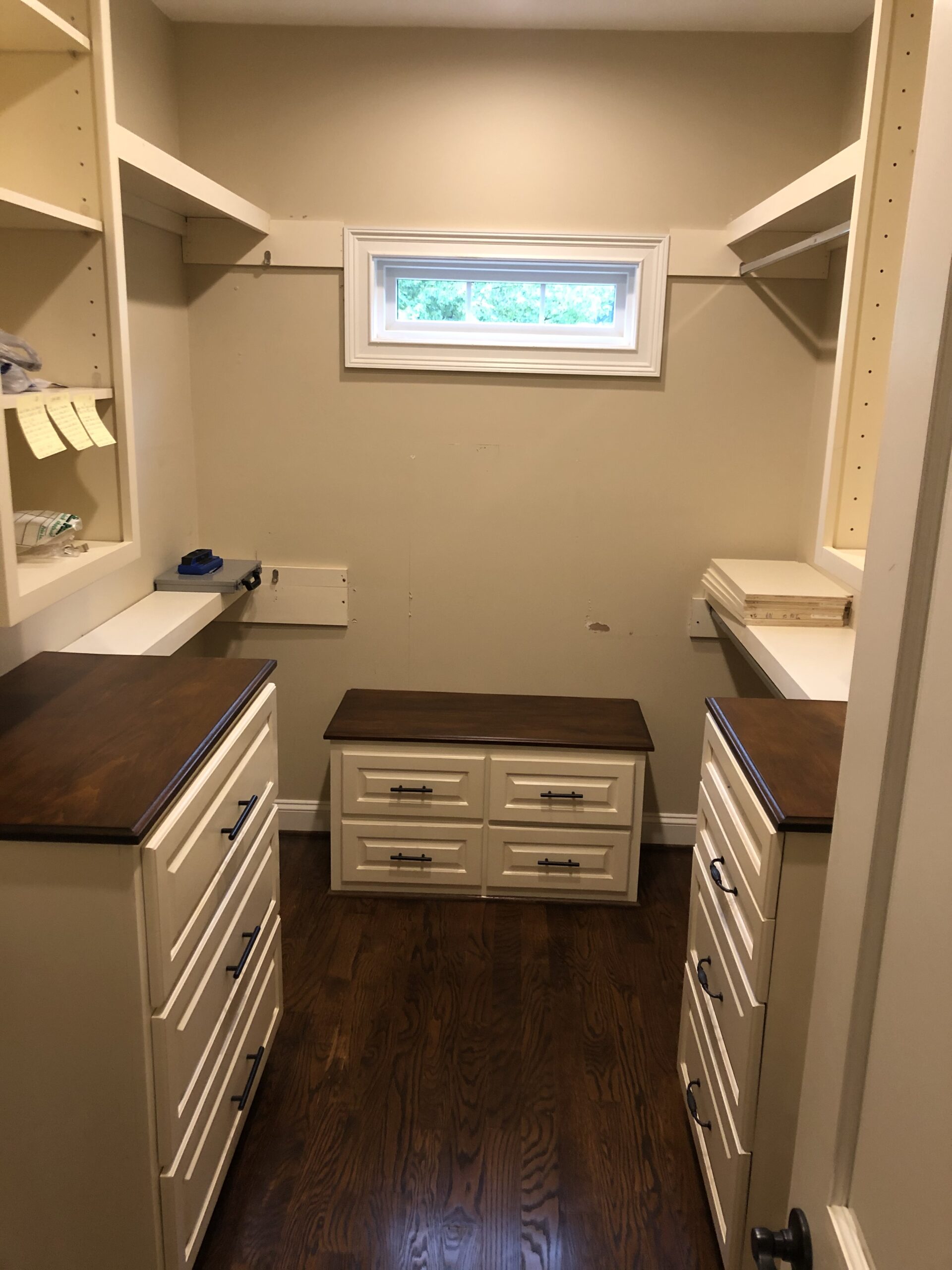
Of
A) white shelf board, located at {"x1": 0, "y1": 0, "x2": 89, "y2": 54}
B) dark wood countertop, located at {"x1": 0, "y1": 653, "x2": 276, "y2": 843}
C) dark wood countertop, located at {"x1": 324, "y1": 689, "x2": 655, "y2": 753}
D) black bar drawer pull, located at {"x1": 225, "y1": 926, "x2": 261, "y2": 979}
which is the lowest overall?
black bar drawer pull, located at {"x1": 225, "y1": 926, "x2": 261, "y2": 979}

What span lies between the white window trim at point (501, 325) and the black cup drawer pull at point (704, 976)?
182 cm

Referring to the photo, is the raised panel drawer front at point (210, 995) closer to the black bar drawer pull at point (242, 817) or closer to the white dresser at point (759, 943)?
the black bar drawer pull at point (242, 817)

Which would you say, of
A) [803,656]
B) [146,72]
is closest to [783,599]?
[803,656]

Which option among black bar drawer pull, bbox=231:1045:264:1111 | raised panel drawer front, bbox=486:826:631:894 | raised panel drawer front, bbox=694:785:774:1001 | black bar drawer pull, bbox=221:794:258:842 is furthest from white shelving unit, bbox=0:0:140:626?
raised panel drawer front, bbox=486:826:631:894

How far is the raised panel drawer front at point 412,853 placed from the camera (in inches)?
121

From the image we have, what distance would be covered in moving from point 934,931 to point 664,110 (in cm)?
293

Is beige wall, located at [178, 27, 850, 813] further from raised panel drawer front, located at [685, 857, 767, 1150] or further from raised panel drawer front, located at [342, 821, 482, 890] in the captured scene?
raised panel drawer front, located at [685, 857, 767, 1150]

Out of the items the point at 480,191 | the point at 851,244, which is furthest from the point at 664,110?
the point at 851,244

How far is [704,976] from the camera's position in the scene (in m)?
2.00

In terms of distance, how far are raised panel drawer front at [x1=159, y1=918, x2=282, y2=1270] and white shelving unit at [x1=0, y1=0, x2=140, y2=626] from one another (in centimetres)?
91

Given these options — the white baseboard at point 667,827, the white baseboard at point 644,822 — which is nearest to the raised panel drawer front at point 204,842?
the white baseboard at point 644,822

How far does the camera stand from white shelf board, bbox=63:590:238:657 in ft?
7.80

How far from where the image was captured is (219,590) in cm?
295

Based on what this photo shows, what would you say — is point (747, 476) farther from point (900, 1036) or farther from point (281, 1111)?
point (900, 1036)
